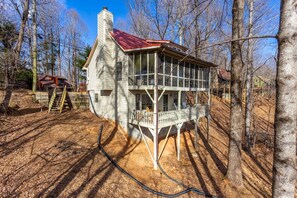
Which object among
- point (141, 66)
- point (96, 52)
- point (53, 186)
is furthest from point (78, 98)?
point (53, 186)

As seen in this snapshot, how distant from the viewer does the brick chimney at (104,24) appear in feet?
39.1

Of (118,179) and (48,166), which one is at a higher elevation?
(48,166)

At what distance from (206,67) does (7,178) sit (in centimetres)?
1412

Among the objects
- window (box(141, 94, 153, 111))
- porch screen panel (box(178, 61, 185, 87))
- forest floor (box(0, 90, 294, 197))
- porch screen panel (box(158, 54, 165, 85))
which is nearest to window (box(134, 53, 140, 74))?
porch screen panel (box(158, 54, 165, 85))

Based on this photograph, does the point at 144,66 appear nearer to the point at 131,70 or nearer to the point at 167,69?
the point at 131,70

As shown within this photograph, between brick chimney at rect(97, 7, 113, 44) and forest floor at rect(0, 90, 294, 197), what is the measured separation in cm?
634

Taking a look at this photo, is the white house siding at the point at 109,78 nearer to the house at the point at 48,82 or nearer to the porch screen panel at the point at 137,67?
the porch screen panel at the point at 137,67

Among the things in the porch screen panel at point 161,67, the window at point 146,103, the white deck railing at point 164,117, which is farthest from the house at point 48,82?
the porch screen panel at point 161,67

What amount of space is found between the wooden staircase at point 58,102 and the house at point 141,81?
2.53 meters

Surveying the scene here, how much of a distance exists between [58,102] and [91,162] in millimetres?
9196

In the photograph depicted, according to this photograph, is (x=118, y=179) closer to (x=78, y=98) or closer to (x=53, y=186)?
(x=53, y=186)

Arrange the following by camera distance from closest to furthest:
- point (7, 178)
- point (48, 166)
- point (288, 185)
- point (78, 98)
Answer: point (288, 185) → point (7, 178) → point (48, 166) → point (78, 98)

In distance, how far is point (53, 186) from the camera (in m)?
5.43

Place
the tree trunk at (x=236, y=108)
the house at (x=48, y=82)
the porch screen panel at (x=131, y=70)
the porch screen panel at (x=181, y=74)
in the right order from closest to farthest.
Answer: the tree trunk at (x=236, y=108) → the porch screen panel at (x=131, y=70) → the porch screen panel at (x=181, y=74) → the house at (x=48, y=82)
